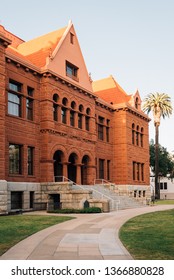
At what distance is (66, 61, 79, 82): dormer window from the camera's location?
34.4 metres

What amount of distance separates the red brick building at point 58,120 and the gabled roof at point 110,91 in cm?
19

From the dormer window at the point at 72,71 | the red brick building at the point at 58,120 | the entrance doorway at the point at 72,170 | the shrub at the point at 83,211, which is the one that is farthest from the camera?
the entrance doorway at the point at 72,170

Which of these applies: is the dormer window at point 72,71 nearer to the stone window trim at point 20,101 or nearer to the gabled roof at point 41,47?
the gabled roof at point 41,47

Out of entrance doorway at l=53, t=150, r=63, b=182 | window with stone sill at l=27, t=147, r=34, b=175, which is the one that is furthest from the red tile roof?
entrance doorway at l=53, t=150, r=63, b=182

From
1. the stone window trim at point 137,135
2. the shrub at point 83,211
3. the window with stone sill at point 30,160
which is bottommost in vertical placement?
the shrub at point 83,211

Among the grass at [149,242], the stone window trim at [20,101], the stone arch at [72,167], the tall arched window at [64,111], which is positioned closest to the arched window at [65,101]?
the tall arched window at [64,111]

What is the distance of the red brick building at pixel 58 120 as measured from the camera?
90.0 ft

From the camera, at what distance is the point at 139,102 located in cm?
4812

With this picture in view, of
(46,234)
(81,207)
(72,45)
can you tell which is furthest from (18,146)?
(46,234)

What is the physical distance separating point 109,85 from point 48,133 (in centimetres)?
1955

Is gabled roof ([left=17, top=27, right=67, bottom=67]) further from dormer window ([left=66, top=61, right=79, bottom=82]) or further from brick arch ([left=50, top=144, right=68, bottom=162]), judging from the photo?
brick arch ([left=50, top=144, right=68, bottom=162])

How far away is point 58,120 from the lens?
104ft

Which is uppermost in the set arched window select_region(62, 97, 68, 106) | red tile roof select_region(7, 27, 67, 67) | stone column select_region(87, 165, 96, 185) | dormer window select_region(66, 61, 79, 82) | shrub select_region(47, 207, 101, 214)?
red tile roof select_region(7, 27, 67, 67)
